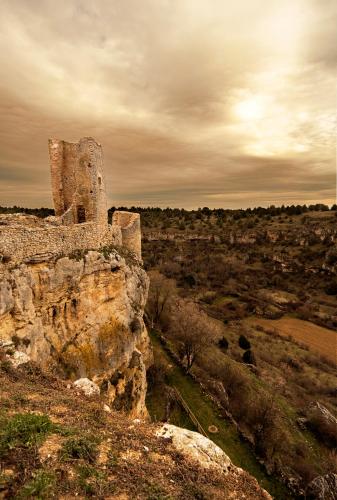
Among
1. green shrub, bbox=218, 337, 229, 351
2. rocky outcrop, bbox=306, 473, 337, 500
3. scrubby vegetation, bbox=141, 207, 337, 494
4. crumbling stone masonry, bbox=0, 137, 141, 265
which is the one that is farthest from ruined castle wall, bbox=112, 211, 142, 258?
green shrub, bbox=218, 337, 229, 351

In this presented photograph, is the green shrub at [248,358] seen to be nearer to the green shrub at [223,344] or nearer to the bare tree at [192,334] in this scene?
the green shrub at [223,344]

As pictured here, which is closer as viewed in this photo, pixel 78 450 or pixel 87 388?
pixel 78 450

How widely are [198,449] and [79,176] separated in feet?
40.7

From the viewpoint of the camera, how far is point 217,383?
23766mm

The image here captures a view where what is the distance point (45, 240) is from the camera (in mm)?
9789

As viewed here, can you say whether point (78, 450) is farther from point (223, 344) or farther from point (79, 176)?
point (223, 344)

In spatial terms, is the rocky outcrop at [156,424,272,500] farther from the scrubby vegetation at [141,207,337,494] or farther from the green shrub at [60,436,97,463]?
the scrubby vegetation at [141,207,337,494]

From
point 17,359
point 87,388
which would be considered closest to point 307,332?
point 87,388

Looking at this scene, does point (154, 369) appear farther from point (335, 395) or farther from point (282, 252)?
point (282, 252)

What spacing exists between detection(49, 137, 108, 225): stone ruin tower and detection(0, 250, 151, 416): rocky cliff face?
2.48m

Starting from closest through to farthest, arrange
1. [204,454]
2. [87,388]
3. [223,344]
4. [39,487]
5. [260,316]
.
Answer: [39,487]
[204,454]
[87,388]
[223,344]
[260,316]

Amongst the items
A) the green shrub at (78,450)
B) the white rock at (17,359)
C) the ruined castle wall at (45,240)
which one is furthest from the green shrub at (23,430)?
the ruined castle wall at (45,240)

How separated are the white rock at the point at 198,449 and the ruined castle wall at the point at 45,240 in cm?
670

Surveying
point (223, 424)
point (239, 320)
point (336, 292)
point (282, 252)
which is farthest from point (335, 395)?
point (282, 252)
